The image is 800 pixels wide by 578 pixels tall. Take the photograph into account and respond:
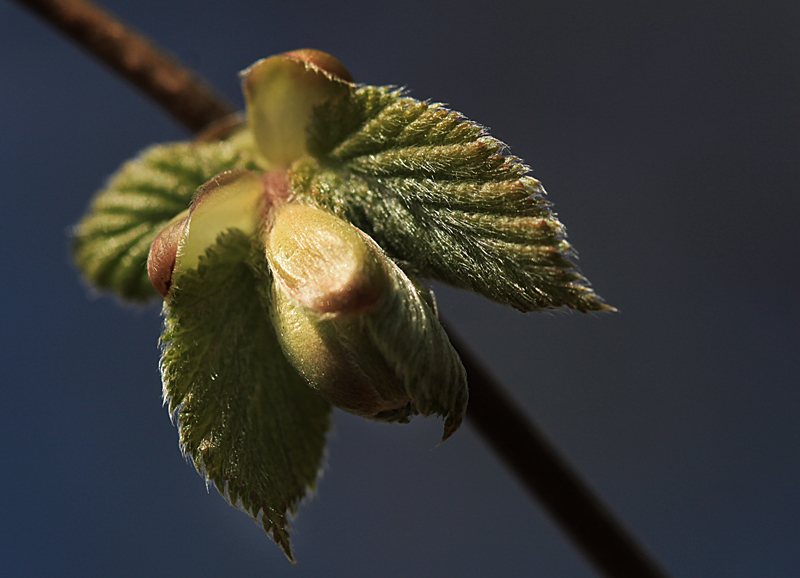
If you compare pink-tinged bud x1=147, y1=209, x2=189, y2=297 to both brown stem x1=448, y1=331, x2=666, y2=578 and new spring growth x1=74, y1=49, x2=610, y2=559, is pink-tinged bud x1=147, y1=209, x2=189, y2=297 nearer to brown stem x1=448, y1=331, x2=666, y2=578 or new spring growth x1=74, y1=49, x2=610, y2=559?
new spring growth x1=74, y1=49, x2=610, y2=559

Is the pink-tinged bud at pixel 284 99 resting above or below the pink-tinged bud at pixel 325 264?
above

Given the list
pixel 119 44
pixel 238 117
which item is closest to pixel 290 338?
pixel 238 117

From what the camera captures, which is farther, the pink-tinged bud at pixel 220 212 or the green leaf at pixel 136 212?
the green leaf at pixel 136 212

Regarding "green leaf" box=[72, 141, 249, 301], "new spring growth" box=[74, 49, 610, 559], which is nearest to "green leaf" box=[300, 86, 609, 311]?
"new spring growth" box=[74, 49, 610, 559]

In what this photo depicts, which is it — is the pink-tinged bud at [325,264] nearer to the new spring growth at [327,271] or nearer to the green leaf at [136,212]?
the new spring growth at [327,271]

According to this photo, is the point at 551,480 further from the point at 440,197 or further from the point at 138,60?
the point at 138,60

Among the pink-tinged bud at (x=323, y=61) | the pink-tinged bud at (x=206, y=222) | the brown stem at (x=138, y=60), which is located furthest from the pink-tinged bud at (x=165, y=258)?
the brown stem at (x=138, y=60)

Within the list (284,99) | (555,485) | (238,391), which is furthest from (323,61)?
(555,485)

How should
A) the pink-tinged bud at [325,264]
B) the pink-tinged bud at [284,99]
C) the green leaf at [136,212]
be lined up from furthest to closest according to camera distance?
the green leaf at [136,212] < the pink-tinged bud at [284,99] < the pink-tinged bud at [325,264]

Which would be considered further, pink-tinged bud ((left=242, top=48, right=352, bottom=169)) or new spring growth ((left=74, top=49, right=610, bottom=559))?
pink-tinged bud ((left=242, top=48, right=352, bottom=169))
